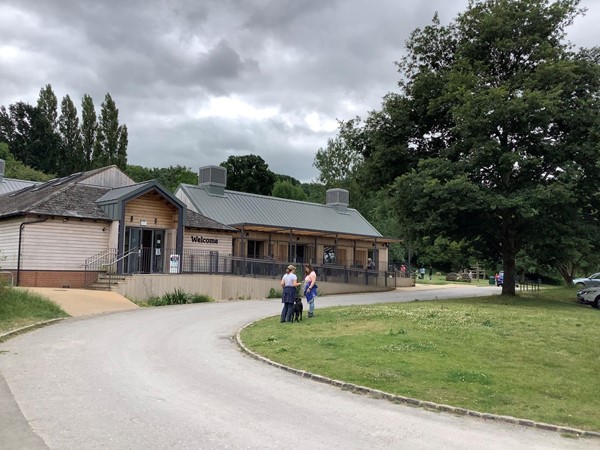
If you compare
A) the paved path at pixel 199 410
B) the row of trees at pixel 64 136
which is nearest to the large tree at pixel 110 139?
the row of trees at pixel 64 136

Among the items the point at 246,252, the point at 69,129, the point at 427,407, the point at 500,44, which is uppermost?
the point at 69,129

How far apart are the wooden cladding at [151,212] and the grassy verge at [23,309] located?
959 centimetres

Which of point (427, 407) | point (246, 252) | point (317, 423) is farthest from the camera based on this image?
point (246, 252)

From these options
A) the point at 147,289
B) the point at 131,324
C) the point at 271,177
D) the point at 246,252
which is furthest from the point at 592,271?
the point at 131,324

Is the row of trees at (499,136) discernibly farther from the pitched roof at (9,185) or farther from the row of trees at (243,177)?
the row of trees at (243,177)

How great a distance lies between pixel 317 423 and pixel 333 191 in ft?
139

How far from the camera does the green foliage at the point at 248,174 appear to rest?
2876 inches

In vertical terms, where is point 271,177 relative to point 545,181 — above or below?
above

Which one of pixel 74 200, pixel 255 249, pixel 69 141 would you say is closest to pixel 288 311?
pixel 74 200

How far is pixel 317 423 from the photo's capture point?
23.0ft

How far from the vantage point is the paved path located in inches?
244

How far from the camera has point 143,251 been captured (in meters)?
27.8

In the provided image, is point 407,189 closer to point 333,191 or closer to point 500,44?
point 500,44

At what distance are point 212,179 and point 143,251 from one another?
42.3 ft
